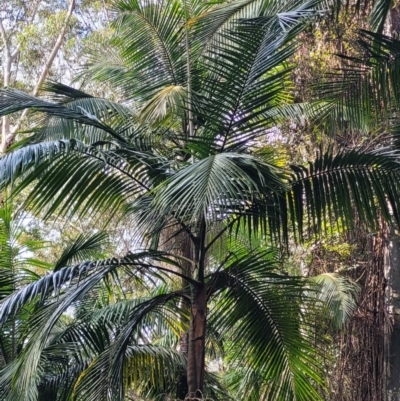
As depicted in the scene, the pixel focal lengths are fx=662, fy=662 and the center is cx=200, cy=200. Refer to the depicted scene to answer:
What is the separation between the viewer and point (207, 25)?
4293 mm

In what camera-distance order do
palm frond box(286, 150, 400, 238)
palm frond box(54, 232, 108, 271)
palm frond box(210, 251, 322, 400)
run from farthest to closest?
palm frond box(54, 232, 108, 271), palm frond box(210, 251, 322, 400), palm frond box(286, 150, 400, 238)

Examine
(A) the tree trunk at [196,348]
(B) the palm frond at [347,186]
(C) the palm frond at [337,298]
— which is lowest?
(A) the tree trunk at [196,348]

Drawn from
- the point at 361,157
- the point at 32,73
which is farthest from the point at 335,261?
the point at 32,73

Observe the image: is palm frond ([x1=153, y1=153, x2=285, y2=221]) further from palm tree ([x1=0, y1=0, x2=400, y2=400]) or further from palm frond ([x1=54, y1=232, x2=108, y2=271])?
palm frond ([x1=54, y1=232, x2=108, y2=271])

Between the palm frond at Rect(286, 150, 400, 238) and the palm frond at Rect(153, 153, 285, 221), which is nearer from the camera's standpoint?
the palm frond at Rect(153, 153, 285, 221)

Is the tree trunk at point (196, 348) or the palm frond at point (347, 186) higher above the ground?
the palm frond at point (347, 186)

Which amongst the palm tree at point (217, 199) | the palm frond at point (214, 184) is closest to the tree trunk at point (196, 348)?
the palm tree at point (217, 199)

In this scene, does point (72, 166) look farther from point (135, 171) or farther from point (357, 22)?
point (357, 22)

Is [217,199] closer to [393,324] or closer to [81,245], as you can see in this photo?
[81,245]

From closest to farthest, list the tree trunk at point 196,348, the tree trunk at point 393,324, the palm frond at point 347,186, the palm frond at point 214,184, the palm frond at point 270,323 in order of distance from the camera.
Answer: the palm frond at point 214,184, the palm frond at point 347,186, the tree trunk at point 196,348, the palm frond at point 270,323, the tree trunk at point 393,324

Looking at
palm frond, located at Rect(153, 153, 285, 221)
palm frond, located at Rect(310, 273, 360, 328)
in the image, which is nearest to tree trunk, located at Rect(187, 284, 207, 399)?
palm frond, located at Rect(153, 153, 285, 221)

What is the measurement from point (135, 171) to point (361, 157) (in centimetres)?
118

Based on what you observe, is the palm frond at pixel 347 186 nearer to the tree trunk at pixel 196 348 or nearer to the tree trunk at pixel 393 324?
the tree trunk at pixel 196 348

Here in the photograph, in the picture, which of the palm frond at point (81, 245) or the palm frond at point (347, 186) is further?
the palm frond at point (81, 245)
